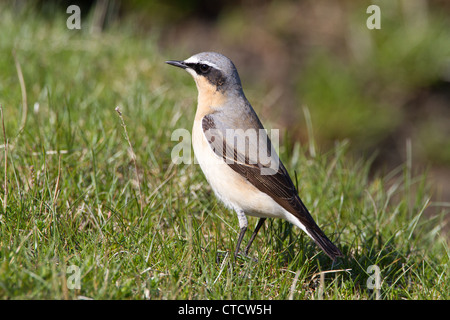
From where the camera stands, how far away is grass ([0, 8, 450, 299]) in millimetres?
3979

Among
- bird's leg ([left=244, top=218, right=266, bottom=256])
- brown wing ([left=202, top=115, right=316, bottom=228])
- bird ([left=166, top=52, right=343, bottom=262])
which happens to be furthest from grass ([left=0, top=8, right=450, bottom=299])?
brown wing ([left=202, top=115, right=316, bottom=228])

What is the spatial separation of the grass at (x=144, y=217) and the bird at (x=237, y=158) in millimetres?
278

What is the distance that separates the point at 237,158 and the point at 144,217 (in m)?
0.95

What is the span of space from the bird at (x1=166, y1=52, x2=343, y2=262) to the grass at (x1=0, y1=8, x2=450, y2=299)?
0.28 m

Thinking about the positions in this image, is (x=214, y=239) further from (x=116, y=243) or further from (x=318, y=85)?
(x=318, y=85)

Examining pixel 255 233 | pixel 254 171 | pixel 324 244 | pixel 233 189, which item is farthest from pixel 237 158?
pixel 324 244

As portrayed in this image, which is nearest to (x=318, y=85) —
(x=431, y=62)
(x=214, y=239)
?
(x=431, y=62)

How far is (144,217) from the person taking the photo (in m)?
4.66

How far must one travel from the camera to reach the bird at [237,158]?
465cm

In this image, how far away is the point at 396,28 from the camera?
36.7 ft

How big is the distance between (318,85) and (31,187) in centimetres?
691

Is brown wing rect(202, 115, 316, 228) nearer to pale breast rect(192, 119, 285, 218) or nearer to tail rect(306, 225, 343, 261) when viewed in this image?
pale breast rect(192, 119, 285, 218)

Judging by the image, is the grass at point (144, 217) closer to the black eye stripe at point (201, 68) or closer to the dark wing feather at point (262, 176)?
the dark wing feather at point (262, 176)
